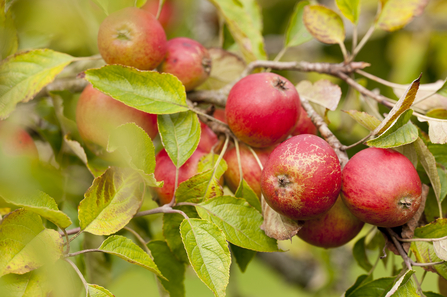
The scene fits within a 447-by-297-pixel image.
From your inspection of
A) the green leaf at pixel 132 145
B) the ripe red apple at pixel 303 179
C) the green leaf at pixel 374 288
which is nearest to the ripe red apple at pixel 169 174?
the green leaf at pixel 132 145

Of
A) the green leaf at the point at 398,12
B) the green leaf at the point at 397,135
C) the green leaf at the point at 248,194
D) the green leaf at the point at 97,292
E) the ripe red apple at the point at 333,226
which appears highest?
the green leaf at the point at 398,12

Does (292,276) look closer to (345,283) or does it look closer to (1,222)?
(345,283)

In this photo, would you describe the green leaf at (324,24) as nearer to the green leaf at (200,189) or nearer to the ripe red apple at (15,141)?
the green leaf at (200,189)

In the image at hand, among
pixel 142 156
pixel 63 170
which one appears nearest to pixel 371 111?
pixel 142 156

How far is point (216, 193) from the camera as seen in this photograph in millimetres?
728

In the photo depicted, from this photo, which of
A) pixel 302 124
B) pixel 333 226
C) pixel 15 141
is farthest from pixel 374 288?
pixel 15 141

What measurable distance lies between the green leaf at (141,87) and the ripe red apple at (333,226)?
367 millimetres

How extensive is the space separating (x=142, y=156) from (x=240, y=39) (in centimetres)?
49

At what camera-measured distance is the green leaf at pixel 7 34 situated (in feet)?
2.50

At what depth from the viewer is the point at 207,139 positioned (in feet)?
2.91

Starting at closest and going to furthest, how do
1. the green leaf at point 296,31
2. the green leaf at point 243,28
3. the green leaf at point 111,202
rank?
the green leaf at point 111,202 → the green leaf at point 243,28 → the green leaf at point 296,31

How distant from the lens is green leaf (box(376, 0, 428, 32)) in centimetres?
95

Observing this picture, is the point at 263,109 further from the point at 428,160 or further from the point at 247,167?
the point at 428,160

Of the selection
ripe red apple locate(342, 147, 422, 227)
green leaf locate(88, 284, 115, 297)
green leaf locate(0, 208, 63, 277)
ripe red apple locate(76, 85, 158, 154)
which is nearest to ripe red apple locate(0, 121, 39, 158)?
ripe red apple locate(76, 85, 158, 154)
